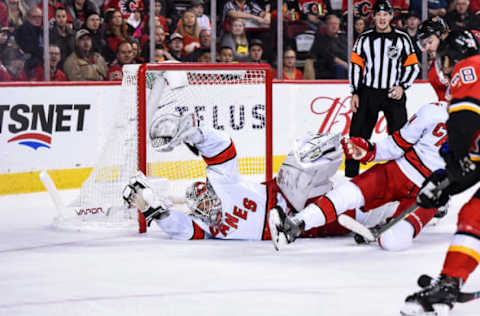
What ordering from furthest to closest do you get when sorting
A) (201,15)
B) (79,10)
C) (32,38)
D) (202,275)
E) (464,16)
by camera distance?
(464,16), (201,15), (79,10), (32,38), (202,275)

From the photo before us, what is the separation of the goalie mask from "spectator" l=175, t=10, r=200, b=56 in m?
3.02

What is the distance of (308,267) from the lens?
3.49 m

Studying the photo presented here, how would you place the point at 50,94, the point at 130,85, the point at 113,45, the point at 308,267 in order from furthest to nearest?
the point at 113,45
the point at 50,94
the point at 130,85
the point at 308,267

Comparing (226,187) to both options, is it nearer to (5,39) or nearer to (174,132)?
(174,132)

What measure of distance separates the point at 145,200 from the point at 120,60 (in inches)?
107

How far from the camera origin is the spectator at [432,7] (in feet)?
25.3

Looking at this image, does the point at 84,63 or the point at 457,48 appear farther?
the point at 84,63

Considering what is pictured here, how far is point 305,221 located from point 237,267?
1.16ft

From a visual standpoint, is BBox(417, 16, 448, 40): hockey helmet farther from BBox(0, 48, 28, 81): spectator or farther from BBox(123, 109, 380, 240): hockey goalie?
BBox(0, 48, 28, 81): spectator

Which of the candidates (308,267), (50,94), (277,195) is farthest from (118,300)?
(50,94)

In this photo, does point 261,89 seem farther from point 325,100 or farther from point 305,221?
point 325,100

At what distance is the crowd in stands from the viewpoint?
596 cm

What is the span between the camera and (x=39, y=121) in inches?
221

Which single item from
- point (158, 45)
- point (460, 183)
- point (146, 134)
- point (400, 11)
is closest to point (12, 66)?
point (158, 45)
